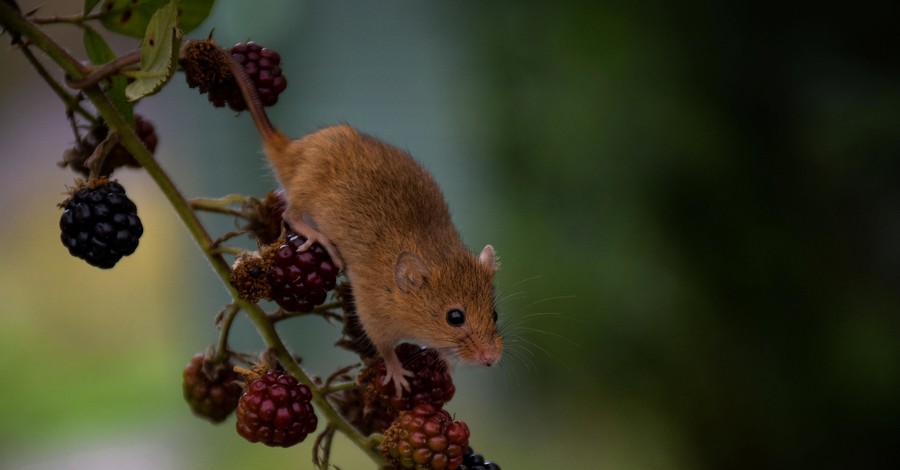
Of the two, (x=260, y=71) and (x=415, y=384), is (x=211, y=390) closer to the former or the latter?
(x=415, y=384)

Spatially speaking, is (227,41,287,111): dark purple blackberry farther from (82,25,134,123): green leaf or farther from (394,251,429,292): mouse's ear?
(394,251,429,292): mouse's ear

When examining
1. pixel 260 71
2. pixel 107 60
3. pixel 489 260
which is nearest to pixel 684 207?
pixel 489 260

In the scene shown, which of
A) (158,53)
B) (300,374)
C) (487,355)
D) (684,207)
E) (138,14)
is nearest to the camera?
(158,53)

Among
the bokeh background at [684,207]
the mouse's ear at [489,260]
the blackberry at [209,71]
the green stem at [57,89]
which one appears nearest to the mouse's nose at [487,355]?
the mouse's ear at [489,260]

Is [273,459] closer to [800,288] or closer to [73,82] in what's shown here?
[800,288]

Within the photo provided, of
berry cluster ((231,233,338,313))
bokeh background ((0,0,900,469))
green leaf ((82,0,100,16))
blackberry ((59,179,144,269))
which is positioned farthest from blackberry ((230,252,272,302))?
bokeh background ((0,0,900,469))
